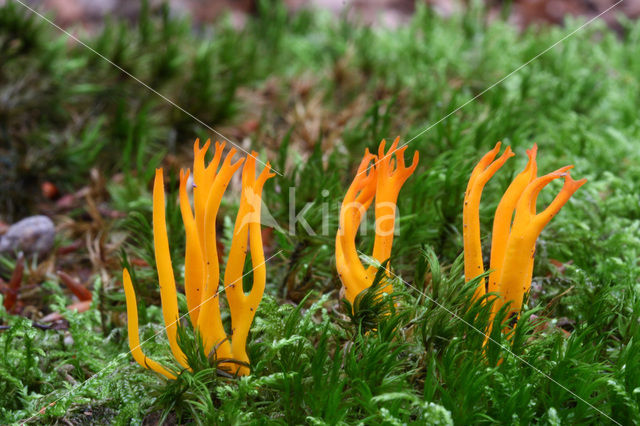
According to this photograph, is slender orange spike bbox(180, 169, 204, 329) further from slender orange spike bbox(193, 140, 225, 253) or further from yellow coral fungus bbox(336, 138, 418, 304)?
yellow coral fungus bbox(336, 138, 418, 304)

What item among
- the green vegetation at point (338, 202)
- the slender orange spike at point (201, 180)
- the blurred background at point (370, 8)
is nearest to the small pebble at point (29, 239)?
the green vegetation at point (338, 202)

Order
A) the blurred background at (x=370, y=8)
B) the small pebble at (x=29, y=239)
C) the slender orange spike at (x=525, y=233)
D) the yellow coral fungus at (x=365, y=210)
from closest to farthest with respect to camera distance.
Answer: the slender orange spike at (x=525, y=233)
the yellow coral fungus at (x=365, y=210)
the small pebble at (x=29, y=239)
the blurred background at (x=370, y=8)

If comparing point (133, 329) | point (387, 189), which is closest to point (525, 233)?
point (387, 189)

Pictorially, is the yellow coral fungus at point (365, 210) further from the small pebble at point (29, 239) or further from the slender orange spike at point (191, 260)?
the small pebble at point (29, 239)

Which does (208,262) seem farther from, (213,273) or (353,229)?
(353,229)

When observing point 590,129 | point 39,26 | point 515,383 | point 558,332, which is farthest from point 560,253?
point 39,26

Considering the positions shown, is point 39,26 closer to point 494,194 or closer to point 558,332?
point 494,194

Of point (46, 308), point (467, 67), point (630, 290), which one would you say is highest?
point (467, 67)
